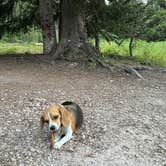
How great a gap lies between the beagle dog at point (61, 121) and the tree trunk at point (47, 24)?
3.95 m

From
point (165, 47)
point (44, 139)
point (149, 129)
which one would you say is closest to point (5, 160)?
point (44, 139)

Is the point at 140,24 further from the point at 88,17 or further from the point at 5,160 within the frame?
the point at 5,160

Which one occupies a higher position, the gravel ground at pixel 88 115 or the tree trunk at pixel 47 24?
the tree trunk at pixel 47 24

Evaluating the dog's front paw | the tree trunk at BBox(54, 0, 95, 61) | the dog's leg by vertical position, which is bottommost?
the dog's front paw

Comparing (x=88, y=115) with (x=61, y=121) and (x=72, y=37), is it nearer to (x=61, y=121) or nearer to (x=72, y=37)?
(x=61, y=121)

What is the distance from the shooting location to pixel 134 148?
10.3ft

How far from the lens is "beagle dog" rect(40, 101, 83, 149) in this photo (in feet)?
9.51

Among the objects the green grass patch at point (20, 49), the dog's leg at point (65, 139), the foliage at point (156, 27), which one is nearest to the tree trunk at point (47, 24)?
the green grass patch at point (20, 49)

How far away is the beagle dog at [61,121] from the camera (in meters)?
2.90

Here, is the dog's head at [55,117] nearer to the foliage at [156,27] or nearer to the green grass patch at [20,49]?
the green grass patch at [20,49]

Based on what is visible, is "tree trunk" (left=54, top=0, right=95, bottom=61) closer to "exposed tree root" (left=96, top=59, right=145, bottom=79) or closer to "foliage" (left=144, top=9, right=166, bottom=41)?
"exposed tree root" (left=96, top=59, right=145, bottom=79)

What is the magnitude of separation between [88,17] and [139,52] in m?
3.18

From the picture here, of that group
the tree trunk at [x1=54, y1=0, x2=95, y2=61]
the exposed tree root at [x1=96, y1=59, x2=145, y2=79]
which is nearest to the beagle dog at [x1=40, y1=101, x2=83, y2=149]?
the exposed tree root at [x1=96, y1=59, x2=145, y2=79]

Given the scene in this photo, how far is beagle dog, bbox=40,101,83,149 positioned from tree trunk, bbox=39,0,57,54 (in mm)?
3946
